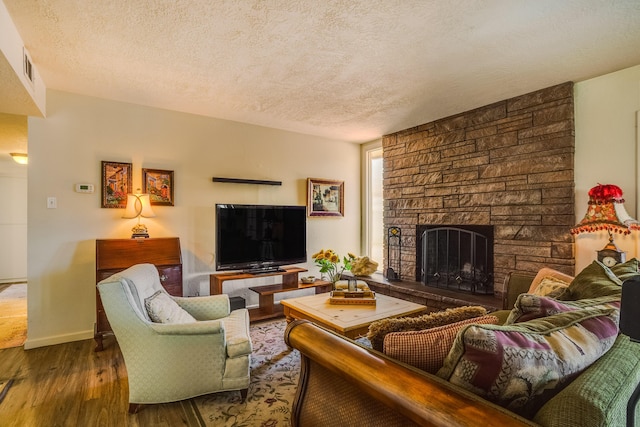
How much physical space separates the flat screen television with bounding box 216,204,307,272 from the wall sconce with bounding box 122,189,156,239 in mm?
704

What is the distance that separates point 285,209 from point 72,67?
8.10 feet

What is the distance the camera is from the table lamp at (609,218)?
92.5 inches

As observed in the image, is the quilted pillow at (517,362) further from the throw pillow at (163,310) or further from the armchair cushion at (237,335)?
the throw pillow at (163,310)

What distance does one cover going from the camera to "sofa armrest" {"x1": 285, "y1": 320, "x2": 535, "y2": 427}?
739mm

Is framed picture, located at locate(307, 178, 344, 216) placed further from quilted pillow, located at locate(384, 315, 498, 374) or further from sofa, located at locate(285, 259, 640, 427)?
quilted pillow, located at locate(384, 315, 498, 374)

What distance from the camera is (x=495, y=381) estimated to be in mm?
Result: 812

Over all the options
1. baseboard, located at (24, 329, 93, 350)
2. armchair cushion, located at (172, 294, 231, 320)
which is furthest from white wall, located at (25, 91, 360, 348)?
armchair cushion, located at (172, 294, 231, 320)

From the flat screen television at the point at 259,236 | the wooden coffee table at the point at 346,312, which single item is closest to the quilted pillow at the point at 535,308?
the wooden coffee table at the point at 346,312

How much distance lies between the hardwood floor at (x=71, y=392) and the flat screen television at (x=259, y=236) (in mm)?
1427

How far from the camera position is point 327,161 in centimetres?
486

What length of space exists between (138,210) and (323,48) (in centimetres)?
241

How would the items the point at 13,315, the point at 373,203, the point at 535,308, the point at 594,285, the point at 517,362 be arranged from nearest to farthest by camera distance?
the point at 517,362 → the point at 535,308 → the point at 594,285 → the point at 13,315 → the point at 373,203

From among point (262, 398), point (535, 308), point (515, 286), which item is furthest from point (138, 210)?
point (515, 286)

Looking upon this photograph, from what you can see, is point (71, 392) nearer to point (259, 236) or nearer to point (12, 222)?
point (259, 236)
